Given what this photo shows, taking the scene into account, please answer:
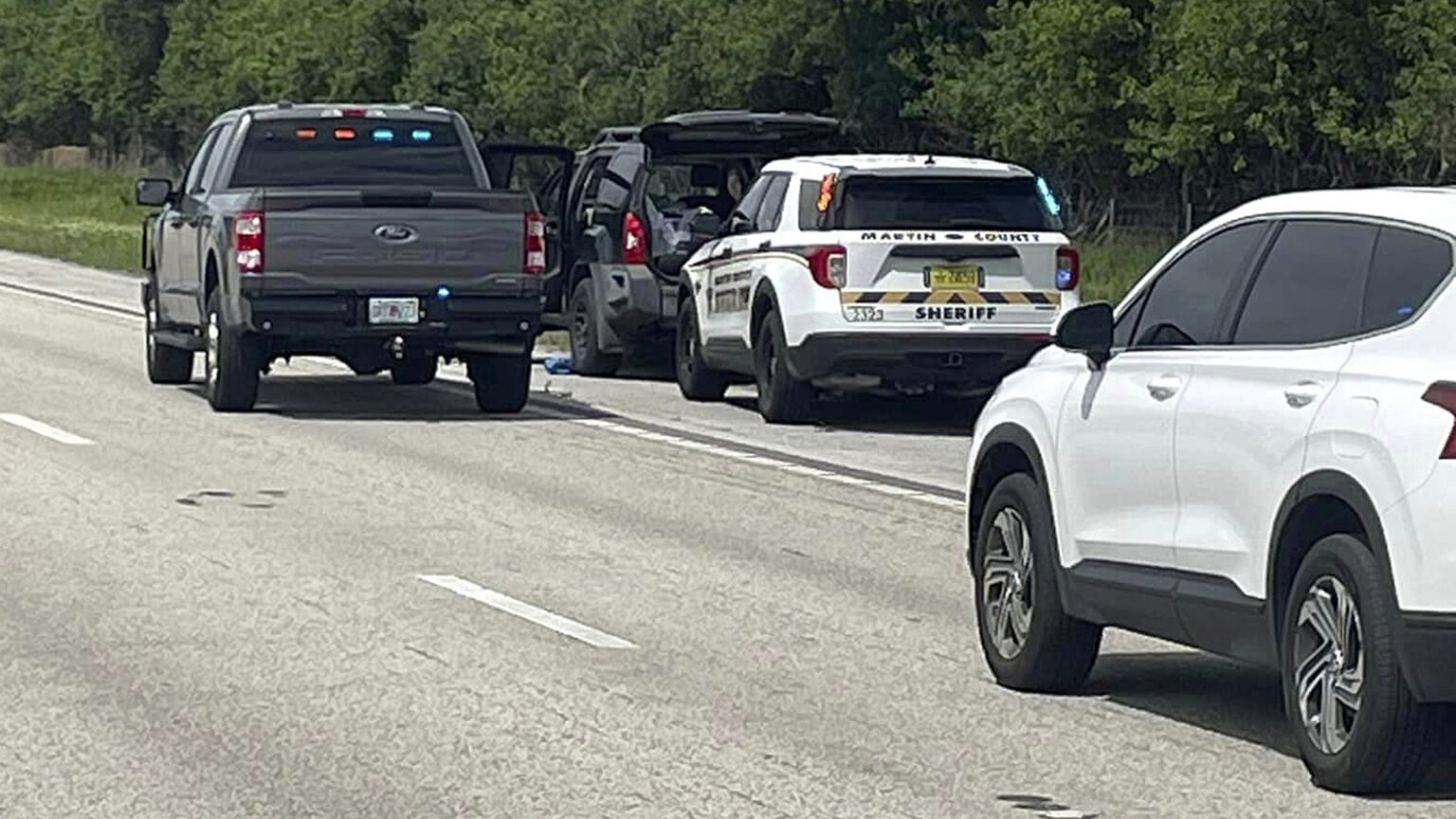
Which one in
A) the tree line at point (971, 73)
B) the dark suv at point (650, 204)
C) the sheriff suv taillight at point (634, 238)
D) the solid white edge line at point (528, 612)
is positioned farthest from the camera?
the tree line at point (971, 73)

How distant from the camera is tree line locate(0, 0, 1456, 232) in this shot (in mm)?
58500

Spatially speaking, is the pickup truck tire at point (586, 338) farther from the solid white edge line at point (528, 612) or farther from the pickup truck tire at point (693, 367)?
the solid white edge line at point (528, 612)

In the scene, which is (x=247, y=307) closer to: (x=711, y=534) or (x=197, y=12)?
(x=711, y=534)

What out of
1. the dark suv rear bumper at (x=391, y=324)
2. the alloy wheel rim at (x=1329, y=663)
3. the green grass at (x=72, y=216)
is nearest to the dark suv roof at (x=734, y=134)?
the dark suv rear bumper at (x=391, y=324)

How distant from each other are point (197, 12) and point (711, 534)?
12660 cm

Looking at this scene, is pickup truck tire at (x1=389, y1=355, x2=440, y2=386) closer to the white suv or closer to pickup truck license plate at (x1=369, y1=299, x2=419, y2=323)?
pickup truck license plate at (x1=369, y1=299, x2=419, y2=323)

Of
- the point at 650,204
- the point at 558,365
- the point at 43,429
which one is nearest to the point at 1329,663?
the point at 43,429

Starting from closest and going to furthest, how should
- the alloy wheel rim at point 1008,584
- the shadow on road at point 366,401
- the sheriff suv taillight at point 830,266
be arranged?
the alloy wheel rim at point 1008,584 < the sheriff suv taillight at point 830,266 < the shadow on road at point 366,401

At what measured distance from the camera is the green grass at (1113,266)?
37625 millimetres

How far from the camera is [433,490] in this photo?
16.9 meters

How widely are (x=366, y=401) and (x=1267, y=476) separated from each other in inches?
592

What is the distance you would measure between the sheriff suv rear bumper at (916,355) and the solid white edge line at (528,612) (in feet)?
24.3

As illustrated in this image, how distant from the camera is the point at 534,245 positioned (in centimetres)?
2119

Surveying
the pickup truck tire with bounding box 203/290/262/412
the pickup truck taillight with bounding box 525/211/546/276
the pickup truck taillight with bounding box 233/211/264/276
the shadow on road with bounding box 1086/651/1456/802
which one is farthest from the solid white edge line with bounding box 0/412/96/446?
the shadow on road with bounding box 1086/651/1456/802
